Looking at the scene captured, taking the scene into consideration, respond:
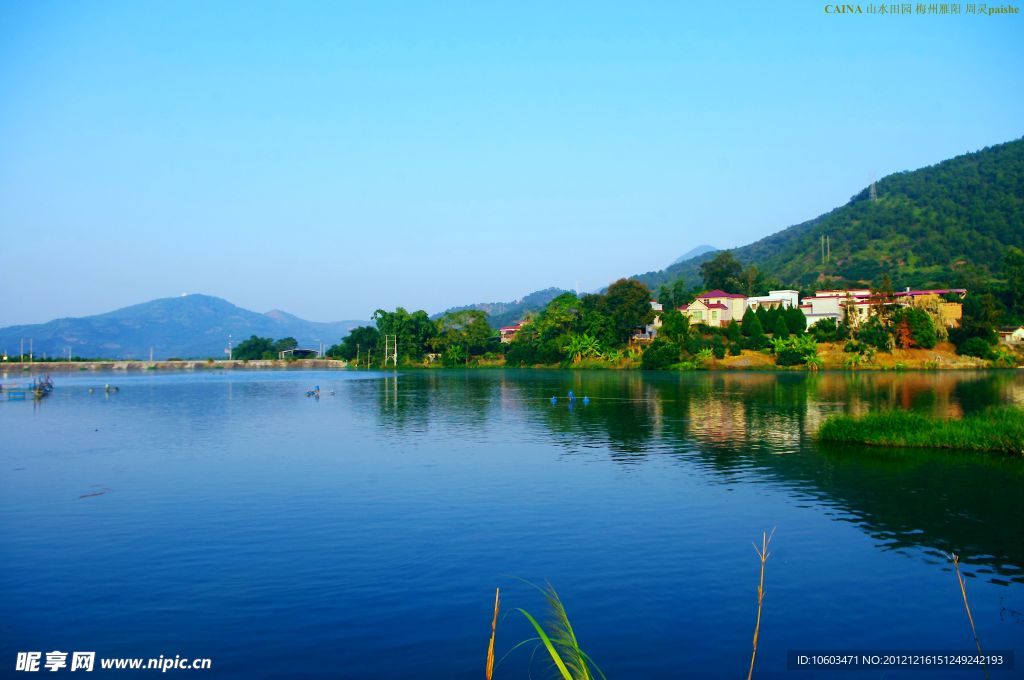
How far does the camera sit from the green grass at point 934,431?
104ft

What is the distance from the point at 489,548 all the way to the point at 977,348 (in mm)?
109538

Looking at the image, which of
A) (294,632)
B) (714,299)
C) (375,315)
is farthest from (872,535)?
(375,315)

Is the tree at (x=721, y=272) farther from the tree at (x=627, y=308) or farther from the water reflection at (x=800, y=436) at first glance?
the water reflection at (x=800, y=436)

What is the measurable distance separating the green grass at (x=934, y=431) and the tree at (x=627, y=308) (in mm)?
95248

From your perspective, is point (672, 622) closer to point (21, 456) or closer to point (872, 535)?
point (872, 535)

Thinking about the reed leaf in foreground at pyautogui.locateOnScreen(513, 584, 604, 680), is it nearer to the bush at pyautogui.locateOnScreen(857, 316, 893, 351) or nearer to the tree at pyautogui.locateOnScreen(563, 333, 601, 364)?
the bush at pyautogui.locateOnScreen(857, 316, 893, 351)

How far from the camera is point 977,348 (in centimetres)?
10500

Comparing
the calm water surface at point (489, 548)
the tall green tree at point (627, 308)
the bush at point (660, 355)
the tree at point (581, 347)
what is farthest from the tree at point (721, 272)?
the calm water surface at point (489, 548)

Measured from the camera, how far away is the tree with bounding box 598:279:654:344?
133m

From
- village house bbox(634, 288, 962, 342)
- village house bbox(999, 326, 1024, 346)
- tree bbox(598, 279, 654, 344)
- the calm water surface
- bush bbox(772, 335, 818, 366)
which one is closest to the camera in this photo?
the calm water surface

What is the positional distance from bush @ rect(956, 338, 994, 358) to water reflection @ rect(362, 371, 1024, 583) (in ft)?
74.3

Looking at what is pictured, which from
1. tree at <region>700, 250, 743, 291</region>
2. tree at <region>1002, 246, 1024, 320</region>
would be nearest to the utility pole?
tree at <region>700, 250, 743, 291</region>

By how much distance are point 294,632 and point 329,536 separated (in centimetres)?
677

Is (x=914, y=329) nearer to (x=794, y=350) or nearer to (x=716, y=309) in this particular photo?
(x=794, y=350)
